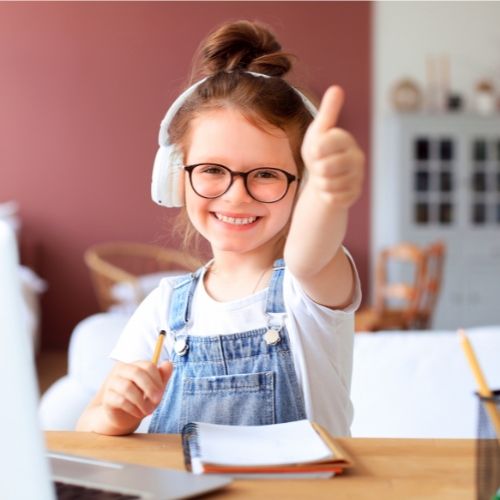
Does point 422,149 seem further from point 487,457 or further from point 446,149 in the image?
point 487,457

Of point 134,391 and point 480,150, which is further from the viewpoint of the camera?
point 480,150

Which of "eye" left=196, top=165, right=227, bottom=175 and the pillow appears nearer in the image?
"eye" left=196, top=165, right=227, bottom=175

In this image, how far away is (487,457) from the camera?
18.8 inches

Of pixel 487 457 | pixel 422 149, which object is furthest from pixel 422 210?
pixel 487 457

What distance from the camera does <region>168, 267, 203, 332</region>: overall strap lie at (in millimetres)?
919

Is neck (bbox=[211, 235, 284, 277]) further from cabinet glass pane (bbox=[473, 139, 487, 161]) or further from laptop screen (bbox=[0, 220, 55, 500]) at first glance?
cabinet glass pane (bbox=[473, 139, 487, 161])

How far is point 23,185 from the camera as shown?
461 centimetres

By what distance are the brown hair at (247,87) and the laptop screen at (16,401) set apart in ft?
1.78

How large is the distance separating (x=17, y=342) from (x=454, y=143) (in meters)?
4.74

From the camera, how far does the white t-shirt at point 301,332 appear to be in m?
0.84

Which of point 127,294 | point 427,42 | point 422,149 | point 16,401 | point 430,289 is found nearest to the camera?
point 16,401

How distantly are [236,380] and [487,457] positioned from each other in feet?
1.33

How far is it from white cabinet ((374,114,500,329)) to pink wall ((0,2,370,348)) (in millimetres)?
→ 1045

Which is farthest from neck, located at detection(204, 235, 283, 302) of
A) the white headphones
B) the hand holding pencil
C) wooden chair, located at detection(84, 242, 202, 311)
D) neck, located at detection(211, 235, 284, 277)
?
wooden chair, located at detection(84, 242, 202, 311)
